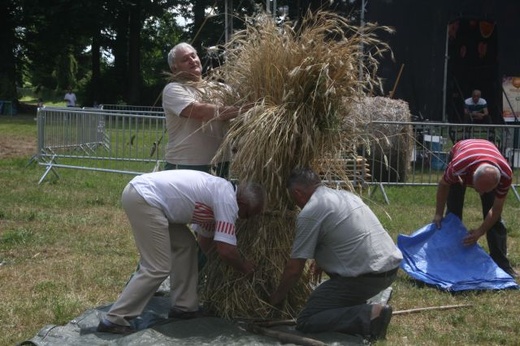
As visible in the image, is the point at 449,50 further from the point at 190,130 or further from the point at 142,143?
the point at 190,130

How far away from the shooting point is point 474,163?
20.5ft

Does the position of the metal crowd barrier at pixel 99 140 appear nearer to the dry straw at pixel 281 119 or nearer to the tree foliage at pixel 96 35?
the dry straw at pixel 281 119

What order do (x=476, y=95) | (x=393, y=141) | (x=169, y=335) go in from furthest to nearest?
(x=476, y=95)
(x=393, y=141)
(x=169, y=335)

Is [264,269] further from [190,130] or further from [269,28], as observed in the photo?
[269,28]

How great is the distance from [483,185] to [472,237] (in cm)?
55

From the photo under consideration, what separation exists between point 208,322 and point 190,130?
50.1 inches

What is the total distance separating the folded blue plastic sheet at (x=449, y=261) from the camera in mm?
6246

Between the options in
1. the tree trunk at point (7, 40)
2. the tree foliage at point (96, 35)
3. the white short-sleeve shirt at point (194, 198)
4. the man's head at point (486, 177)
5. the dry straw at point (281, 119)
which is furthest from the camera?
the tree trunk at point (7, 40)

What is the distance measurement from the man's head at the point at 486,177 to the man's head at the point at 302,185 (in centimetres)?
165

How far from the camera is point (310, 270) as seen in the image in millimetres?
5375

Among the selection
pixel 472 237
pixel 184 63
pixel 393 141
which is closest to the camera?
pixel 184 63

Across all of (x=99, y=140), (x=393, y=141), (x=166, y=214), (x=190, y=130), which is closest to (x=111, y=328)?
(x=166, y=214)

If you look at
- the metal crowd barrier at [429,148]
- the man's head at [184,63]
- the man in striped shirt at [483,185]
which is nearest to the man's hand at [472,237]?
the man in striped shirt at [483,185]

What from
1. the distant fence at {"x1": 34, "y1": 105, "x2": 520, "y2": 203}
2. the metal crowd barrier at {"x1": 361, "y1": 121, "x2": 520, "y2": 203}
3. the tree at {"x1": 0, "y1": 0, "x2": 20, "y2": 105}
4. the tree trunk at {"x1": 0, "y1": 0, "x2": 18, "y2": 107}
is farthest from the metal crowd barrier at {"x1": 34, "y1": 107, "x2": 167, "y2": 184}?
the tree at {"x1": 0, "y1": 0, "x2": 20, "y2": 105}
